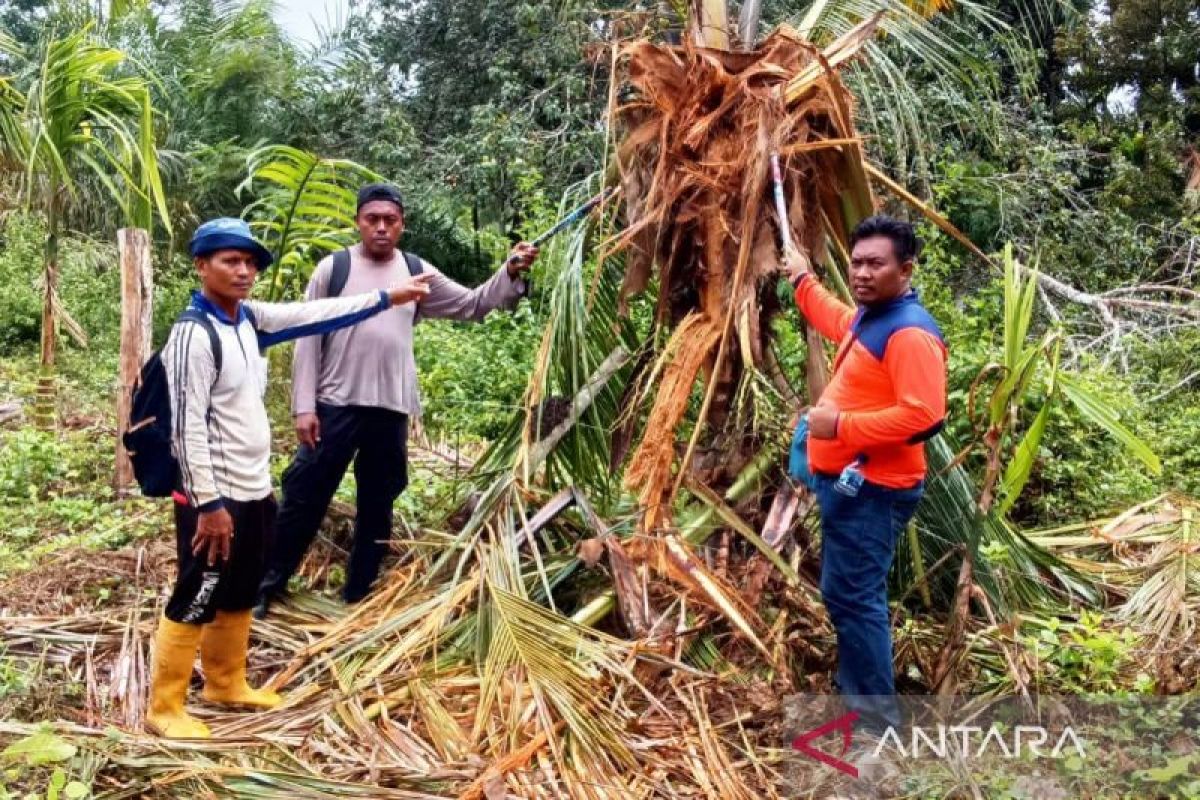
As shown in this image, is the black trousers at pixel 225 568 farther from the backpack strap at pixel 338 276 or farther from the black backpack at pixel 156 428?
the backpack strap at pixel 338 276

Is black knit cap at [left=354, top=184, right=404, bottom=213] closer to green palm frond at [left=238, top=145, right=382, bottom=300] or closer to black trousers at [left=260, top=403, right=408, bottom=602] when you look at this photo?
black trousers at [left=260, top=403, right=408, bottom=602]

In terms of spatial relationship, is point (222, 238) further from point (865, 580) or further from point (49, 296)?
point (49, 296)

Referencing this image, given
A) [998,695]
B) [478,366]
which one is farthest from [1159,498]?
[478,366]

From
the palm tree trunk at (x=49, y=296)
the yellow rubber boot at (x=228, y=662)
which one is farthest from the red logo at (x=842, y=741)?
the palm tree trunk at (x=49, y=296)

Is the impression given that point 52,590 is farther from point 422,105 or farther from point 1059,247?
point 422,105

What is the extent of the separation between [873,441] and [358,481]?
2255 millimetres

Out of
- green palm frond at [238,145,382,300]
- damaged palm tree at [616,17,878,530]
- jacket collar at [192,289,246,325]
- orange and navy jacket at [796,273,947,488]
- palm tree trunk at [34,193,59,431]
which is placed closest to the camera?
orange and navy jacket at [796,273,947,488]

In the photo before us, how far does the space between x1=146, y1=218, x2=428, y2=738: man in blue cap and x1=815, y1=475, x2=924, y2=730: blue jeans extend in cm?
182

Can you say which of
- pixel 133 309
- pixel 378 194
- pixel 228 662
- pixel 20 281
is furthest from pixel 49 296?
pixel 20 281

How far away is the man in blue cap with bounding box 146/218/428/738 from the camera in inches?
125

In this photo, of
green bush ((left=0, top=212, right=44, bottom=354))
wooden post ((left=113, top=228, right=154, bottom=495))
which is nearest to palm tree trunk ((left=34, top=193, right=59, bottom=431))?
wooden post ((left=113, top=228, right=154, bottom=495))

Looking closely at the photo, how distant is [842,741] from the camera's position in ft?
10.3

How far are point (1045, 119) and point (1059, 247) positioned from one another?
3.03m

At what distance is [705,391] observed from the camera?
151 inches
